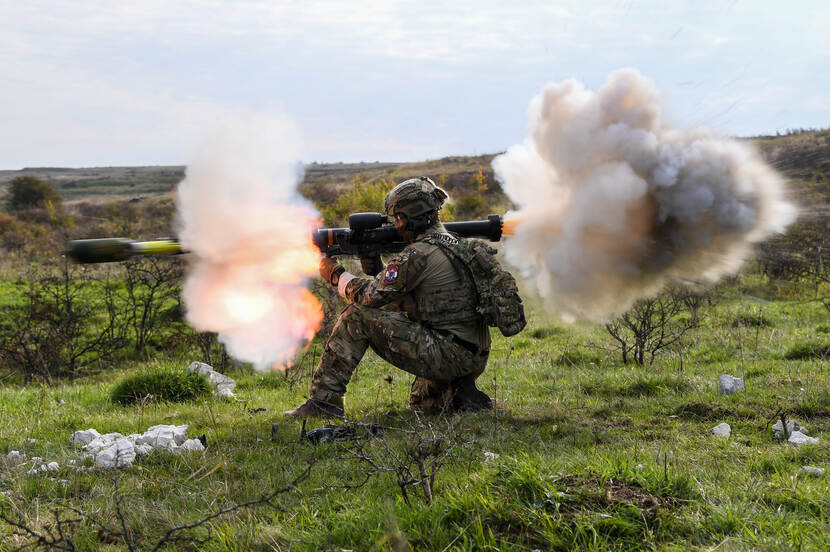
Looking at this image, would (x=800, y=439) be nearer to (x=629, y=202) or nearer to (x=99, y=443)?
(x=629, y=202)

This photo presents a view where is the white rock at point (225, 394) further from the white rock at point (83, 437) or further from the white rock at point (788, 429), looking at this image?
the white rock at point (788, 429)

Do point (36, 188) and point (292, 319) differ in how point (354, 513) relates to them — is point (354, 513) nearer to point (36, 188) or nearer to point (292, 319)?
point (292, 319)

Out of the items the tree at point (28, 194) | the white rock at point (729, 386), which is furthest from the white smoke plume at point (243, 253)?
the tree at point (28, 194)

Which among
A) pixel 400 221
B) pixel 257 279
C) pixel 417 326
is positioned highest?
pixel 400 221

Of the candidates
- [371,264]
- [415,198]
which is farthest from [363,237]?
[415,198]

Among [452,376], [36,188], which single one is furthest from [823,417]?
[36,188]

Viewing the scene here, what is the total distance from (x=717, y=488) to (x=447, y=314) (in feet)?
10.1

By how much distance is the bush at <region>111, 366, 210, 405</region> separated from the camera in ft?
25.0

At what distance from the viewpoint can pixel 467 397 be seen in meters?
6.68

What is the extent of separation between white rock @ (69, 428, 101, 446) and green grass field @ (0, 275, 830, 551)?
165 mm

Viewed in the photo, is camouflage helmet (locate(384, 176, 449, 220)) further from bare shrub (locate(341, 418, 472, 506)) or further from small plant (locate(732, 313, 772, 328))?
small plant (locate(732, 313, 772, 328))

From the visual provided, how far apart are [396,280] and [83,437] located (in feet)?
10.2

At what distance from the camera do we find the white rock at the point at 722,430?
18.0ft

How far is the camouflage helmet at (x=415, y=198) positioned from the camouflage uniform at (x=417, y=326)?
240mm
